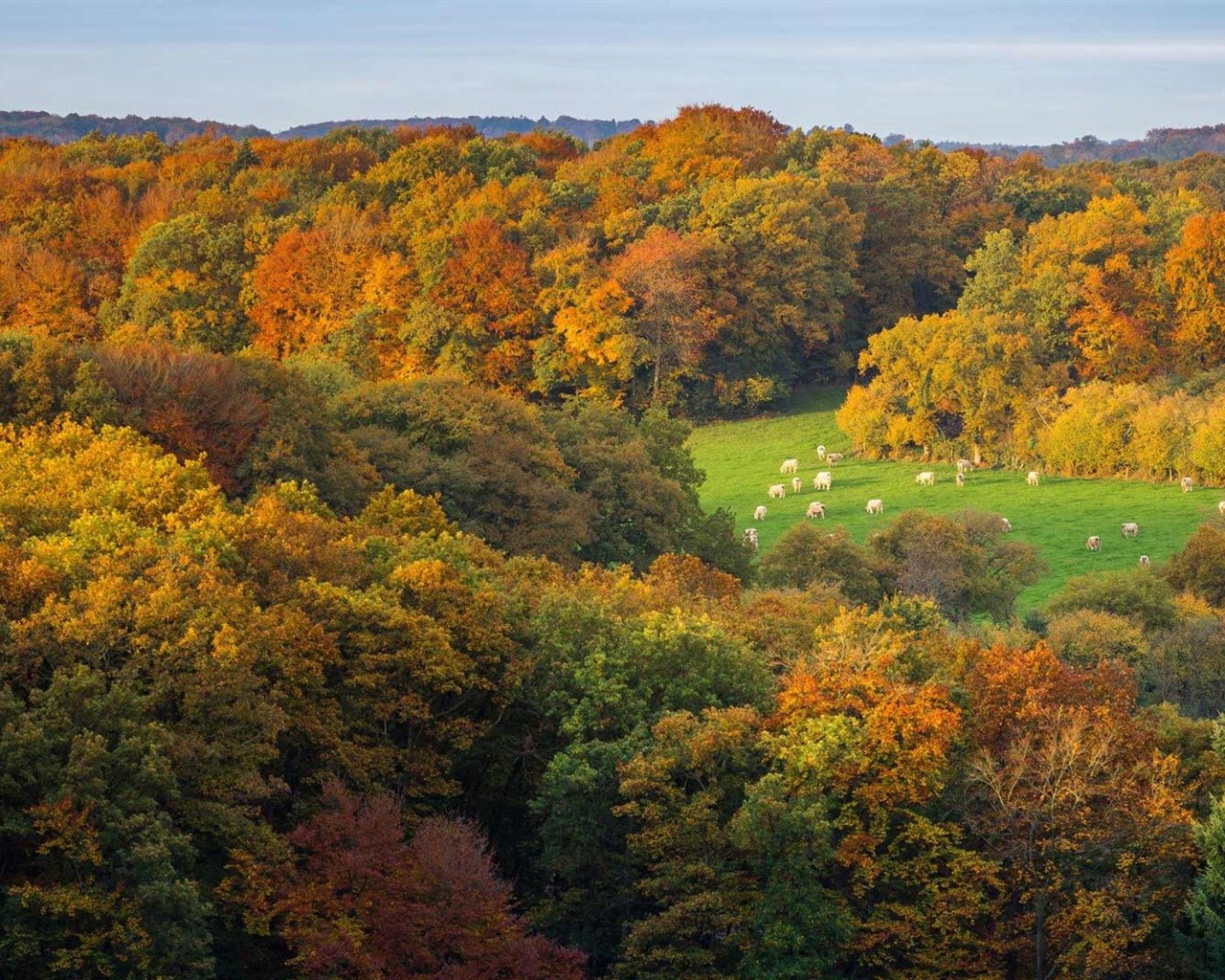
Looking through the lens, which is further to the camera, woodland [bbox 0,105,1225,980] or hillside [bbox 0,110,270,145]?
hillside [bbox 0,110,270,145]

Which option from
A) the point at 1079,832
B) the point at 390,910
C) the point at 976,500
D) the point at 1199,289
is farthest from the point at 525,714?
the point at 1199,289

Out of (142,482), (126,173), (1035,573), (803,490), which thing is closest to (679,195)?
(803,490)

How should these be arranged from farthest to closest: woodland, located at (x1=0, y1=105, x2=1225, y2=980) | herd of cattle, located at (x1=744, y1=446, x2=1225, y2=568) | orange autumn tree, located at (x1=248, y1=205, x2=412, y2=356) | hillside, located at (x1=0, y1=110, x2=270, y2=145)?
hillside, located at (x1=0, y1=110, x2=270, y2=145) → orange autumn tree, located at (x1=248, y1=205, x2=412, y2=356) → herd of cattle, located at (x1=744, y1=446, x2=1225, y2=568) → woodland, located at (x1=0, y1=105, x2=1225, y2=980)

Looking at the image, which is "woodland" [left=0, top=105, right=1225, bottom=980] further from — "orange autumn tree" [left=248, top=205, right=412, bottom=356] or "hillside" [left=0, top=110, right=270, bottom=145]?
"hillside" [left=0, top=110, right=270, bottom=145]

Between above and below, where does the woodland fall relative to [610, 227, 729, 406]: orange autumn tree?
below

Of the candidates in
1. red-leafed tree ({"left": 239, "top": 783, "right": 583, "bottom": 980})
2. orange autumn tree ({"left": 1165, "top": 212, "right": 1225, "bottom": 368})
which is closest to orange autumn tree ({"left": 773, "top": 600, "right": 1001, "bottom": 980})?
red-leafed tree ({"left": 239, "top": 783, "right": 583, "bottom": 980})

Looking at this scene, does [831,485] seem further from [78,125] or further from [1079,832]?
[78,125]

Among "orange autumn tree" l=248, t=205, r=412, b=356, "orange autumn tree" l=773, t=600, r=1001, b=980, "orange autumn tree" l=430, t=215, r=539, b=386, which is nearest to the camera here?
"orange autumn tree" l=773, t=600, r=1001, b=980
